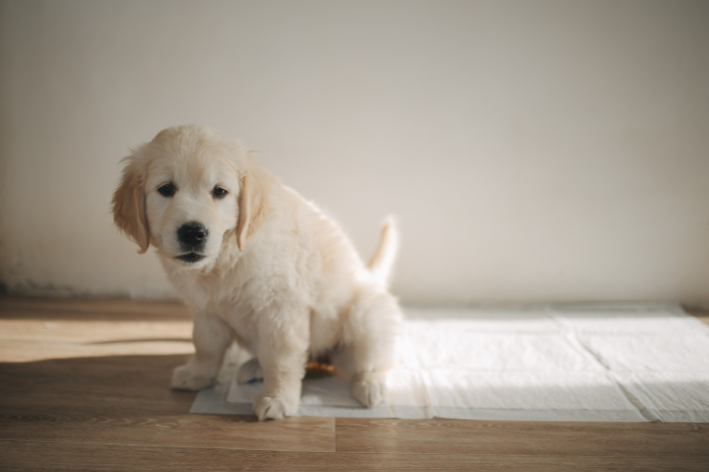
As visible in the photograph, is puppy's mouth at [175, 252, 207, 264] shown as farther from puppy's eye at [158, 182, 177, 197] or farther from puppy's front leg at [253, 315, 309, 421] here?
puppy's front leg at [253, 315, 309, 421]

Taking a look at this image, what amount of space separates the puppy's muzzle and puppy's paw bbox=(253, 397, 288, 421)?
2.16ft

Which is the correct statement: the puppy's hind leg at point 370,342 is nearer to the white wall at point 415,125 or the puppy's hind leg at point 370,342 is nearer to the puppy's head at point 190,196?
the puppy's head at point 190,196

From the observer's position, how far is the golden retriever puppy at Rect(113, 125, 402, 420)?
150cm

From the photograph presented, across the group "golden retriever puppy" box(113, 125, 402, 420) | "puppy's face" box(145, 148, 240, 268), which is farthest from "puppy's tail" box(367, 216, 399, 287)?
"puppy's face" box(145, 148, 240, 268)

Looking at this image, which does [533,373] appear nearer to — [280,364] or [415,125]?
[280,364]

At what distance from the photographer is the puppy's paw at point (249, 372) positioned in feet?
6.38

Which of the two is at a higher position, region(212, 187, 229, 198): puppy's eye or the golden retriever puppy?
region(212, 187, 229, 198): puppy's eye

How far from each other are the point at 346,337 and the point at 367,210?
45.9 inches

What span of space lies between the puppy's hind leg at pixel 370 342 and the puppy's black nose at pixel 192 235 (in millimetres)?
725

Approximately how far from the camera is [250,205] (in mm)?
1586

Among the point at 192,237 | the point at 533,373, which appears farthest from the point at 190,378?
the point at 533,373

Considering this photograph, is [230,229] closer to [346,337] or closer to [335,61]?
[346,337]

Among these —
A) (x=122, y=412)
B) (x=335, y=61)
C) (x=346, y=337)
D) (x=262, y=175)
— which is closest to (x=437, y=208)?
(x=335, y=61)

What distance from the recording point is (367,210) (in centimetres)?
289
